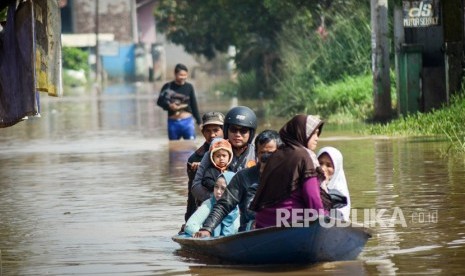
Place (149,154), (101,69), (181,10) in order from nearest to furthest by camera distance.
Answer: (149,154) < (181,10) < (101,69)

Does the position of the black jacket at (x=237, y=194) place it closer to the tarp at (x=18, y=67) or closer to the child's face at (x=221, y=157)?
the child's face at (x=221, y=157)

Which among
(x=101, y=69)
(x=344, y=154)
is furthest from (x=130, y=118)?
(x=101, y=69)

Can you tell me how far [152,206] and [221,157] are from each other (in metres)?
3.91

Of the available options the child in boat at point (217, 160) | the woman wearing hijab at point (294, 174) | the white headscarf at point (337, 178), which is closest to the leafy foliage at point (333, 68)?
the child in boat at point (217, 160)

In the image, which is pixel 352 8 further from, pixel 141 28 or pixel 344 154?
pixel 141 28

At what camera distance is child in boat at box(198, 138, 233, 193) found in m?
12.8

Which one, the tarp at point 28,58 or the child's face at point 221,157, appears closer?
the tarp at point 28,58

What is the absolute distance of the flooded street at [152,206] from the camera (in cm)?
1227

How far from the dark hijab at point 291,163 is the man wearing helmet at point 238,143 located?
1234mm

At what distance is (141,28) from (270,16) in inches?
2150

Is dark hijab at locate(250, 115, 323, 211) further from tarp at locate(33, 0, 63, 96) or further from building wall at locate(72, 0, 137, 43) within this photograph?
building wall at locate(72, 0, 137, 43)

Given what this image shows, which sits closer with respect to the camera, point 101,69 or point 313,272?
point 313,272

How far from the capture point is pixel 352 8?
36.9 meters

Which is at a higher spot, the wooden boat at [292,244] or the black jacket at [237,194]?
the black jacket at [237,194]
